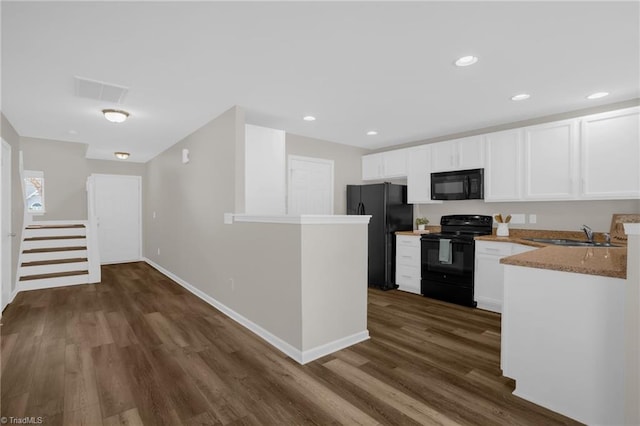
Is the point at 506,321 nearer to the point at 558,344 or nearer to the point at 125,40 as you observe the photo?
the point at 558,344

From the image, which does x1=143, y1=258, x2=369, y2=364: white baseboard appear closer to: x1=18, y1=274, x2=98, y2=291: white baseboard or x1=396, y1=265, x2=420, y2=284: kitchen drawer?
x1=396, y1=265, x2=420, y2=284: kitchen drawer

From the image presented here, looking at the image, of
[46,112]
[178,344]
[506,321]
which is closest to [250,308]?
[178,344]

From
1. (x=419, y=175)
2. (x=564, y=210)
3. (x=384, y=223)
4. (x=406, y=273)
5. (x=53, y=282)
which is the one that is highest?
(x=419, y=175)

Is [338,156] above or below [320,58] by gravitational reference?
below

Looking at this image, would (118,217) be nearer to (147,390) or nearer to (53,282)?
(53,282)

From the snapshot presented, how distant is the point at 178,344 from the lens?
9.40 feet

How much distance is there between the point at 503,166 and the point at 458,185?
1.92ft

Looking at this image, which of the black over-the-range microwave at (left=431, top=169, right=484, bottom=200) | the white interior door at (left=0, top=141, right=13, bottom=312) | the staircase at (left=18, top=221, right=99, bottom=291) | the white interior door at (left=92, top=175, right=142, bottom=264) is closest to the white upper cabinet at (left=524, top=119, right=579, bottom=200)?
the black over-the-range microwave at (left=431, top=169, right=484, bottom=200)

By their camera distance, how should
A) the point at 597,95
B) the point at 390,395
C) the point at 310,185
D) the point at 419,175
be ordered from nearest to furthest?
the point at 390,395, the point at 597,95, the point at 419,175, the point at 310,185

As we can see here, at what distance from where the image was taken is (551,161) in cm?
355

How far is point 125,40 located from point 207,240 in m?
2.52

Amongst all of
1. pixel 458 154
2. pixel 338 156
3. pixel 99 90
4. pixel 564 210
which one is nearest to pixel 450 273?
pixel 564 210

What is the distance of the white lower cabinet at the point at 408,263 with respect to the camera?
181 inches

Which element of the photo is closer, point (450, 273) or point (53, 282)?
point (450, 273)
